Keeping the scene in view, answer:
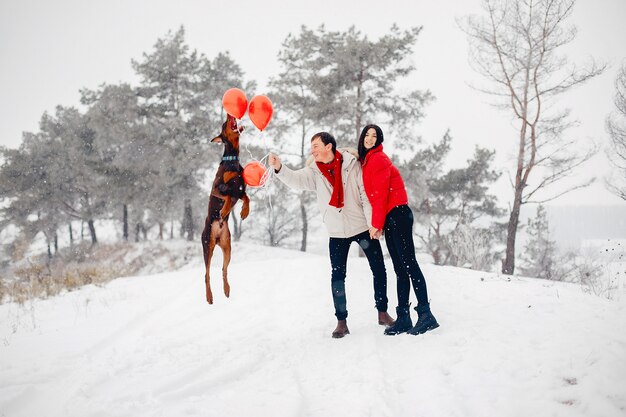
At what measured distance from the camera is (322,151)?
3.47m

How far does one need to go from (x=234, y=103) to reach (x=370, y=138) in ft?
4.41

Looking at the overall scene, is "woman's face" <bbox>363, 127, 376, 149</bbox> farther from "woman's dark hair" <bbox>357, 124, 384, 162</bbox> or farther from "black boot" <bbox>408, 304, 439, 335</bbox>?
"black boot" <bbox>408, 304, 439, 335</bbox>

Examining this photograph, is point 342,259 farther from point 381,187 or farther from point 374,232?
point 381,187

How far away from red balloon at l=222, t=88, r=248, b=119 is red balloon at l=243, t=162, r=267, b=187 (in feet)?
1.53

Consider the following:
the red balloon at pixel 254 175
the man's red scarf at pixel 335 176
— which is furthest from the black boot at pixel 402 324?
the red balloon at pixel 254 175

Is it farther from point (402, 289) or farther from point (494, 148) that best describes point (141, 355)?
point (494, 148)

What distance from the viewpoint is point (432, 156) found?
16.4m

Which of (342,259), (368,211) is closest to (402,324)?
(342,259)

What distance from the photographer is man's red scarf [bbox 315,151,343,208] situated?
11.3ft

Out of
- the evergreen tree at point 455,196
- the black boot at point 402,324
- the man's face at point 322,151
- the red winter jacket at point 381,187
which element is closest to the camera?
the red winter jacket at point 381,187

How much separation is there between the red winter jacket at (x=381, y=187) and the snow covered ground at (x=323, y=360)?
121cm

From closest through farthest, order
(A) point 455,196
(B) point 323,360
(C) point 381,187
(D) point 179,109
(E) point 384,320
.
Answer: (B) point 323,360
(C) point 381,187
(E) point 384,320
(D) point 179,109
(A) point 455,196

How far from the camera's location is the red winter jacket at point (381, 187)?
10.6 feet

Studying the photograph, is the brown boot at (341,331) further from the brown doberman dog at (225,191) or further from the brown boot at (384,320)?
the brown doberman dog at (225,191)
